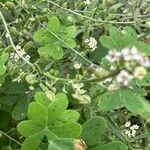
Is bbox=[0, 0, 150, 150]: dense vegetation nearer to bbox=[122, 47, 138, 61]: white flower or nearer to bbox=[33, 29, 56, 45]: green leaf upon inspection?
bbox=[33, 29, 56, 45]: green leaf

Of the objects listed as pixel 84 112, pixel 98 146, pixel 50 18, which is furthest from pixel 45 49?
pixel 98 146

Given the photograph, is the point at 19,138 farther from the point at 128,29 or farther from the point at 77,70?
the point at 128,29

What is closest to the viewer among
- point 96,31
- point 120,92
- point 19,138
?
point 120,92

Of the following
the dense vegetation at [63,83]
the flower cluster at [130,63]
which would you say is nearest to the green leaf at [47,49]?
the dense vegetation at [63,83]

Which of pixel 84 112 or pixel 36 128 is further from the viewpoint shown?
pixel 84 112

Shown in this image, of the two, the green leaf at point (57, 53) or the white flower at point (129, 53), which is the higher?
the white flower at point (129, 53)

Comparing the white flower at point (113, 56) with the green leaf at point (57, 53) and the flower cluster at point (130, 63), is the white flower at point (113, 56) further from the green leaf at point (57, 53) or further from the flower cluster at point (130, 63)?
the green leaf at point (57, 53)

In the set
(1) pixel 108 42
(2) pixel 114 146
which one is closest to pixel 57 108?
(2) pixel 114 146

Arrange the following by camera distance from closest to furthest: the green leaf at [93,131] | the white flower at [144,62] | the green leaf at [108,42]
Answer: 1. the white flower at [144,62]
2. the green leaf at [93,131]
3. the green leaf at [108,42]
